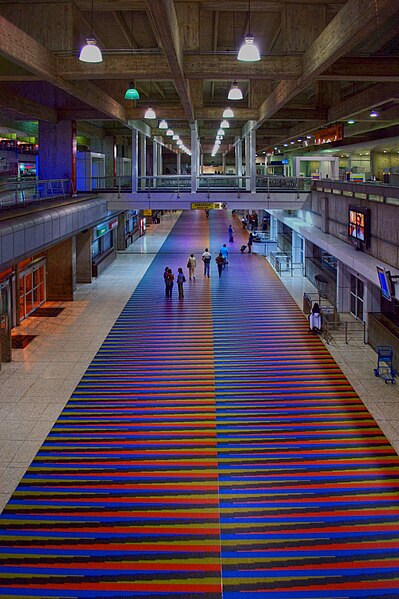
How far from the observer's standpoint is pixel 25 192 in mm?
15406

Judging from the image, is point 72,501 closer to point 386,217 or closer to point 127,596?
point 127,596

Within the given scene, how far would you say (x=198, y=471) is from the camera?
843 centimetres

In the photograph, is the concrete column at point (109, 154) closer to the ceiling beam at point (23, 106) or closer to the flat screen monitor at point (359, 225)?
the ceiling beam at point (23, 106)

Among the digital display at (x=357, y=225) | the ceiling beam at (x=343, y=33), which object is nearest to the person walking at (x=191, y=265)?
the digital display at (x=357, y=225)

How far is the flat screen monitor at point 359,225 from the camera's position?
51.8 ft

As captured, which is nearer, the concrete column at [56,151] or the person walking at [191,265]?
the concrete column at [56,151]

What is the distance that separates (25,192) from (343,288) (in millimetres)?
10173

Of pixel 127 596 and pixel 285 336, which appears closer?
pixel 127 596

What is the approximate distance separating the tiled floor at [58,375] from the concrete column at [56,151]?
471cm

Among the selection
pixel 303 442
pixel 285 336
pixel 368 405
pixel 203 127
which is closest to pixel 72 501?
pixel 303 442

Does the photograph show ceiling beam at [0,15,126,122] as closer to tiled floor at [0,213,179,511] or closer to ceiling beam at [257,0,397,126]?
ceiling beam at [257,0,397,126]

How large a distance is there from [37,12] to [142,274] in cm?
1463

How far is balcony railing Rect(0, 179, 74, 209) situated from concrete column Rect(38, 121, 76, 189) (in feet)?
5.26

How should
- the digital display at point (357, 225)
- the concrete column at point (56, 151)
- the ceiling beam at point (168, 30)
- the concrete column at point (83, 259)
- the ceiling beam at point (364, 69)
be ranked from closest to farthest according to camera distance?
the ceiling beam at point (168, 30) < the ceiling beam at point (364, 69) < the digital display at point (357, 225) < the concrete column at point (56, 151) < the concrete column at point (83, 259)
